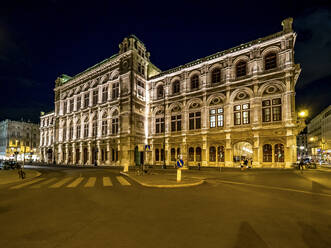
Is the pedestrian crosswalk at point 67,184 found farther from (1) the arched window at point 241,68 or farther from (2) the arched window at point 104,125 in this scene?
(2) the arched window at point 104,125

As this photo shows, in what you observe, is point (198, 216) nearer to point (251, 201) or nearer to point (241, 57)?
point (251, 201)

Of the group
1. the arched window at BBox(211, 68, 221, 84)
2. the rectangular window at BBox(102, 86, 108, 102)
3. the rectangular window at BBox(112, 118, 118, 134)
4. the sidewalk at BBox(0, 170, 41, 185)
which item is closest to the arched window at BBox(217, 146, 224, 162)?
the arched window at BBox(211, 68, 221, 84)

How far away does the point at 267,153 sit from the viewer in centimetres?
2575

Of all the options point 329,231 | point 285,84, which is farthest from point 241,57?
point 329,231

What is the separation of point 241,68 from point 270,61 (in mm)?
3931

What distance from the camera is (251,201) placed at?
291 inches

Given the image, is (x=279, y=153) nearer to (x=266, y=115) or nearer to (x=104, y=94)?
(x=266, y=115)

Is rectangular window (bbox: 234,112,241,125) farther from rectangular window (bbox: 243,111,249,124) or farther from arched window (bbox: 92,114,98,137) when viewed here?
arched window (bbox: 92,114,98,137)

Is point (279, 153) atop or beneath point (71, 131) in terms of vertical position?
beneath

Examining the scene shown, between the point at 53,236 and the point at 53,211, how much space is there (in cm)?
218

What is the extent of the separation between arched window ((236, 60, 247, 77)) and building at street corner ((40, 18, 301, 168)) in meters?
0.15

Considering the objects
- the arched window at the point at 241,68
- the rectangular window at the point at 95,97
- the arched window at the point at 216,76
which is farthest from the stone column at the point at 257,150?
the rectangular window at the point at 95,97

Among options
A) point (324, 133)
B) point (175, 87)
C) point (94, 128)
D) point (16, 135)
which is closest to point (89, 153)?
point (94, 128)

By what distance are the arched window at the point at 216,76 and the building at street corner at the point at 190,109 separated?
16 centimetres
